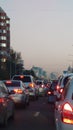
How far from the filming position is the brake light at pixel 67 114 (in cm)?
904

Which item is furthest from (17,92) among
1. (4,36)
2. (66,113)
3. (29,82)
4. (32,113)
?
(4,36)

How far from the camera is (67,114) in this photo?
9102mm

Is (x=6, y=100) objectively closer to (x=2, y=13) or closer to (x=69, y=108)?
(x=69, y=108)

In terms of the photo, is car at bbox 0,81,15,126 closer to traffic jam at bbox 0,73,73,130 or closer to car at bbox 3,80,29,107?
traffic jam at bbox 0,73,73,130

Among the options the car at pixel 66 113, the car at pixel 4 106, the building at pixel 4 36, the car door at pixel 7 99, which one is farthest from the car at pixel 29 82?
the building at pixel 4 36

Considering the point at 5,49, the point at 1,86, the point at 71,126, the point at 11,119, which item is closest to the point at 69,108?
the point at 71,126

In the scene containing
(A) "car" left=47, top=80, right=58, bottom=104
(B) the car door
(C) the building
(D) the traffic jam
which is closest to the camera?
(D) the traffic jam

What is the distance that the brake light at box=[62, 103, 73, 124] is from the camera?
29.7 feet

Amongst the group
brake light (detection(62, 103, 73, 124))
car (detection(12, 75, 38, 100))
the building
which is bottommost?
car (detection(12, 75, 38, 100))

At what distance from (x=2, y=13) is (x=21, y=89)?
15973 cm

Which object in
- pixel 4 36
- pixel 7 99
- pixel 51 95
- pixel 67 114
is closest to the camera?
pixel 67 114

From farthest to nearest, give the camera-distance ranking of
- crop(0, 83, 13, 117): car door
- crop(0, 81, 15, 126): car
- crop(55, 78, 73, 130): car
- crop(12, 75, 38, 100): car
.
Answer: crop(12, 75, 38, 100): car < crop(0, 83, 13, 117): car door < crop(0, 81, 15, 126): car < crop(55, 78, 73, 130): car

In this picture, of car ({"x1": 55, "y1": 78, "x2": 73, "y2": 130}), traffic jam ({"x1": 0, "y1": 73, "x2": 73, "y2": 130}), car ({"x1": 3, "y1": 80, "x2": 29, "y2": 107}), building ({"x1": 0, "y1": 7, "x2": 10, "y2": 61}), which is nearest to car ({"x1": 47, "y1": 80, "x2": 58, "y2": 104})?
traffic jam ({"x1": 0, "y1": 73, "x2": 73, "y2": 130})

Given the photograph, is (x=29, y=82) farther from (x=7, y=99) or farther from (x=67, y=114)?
(x=67, y=114)
